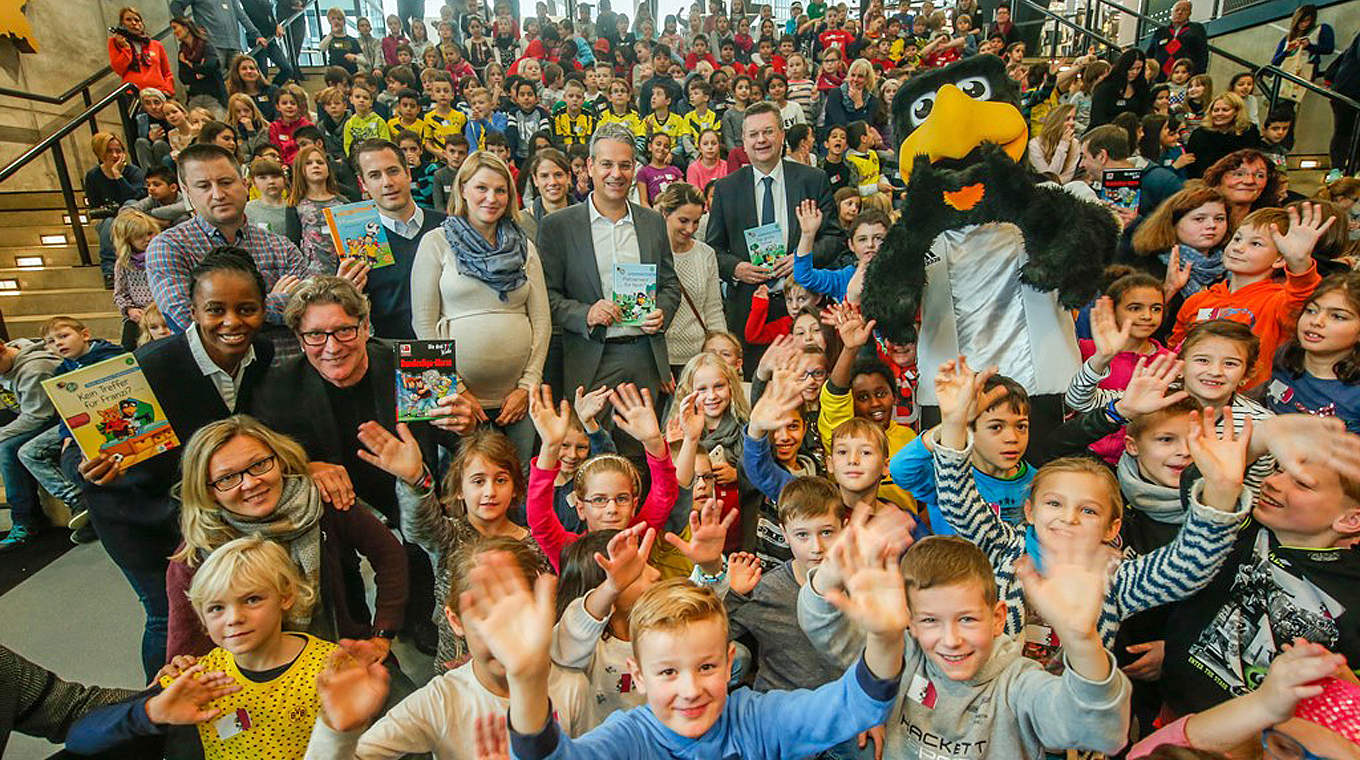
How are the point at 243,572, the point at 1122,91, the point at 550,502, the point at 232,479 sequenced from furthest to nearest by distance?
the point at 1122,91 → the point at 550,502 → the point at 232,479 → the point at 243,572

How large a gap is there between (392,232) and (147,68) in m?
5.67

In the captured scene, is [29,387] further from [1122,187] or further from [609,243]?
[1122,187]

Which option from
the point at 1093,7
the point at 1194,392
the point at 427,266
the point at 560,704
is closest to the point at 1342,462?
the point at 1194,392

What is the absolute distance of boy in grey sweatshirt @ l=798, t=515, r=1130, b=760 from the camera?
1246mm

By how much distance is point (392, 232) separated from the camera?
2949 mm

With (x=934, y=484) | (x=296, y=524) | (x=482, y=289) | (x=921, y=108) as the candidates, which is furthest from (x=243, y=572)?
(x=921, y=108)

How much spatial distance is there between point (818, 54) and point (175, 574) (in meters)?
9.88

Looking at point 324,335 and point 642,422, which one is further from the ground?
point 324,335

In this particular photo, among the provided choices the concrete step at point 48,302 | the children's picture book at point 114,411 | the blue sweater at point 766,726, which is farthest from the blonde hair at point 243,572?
the concrete step at point 48,302

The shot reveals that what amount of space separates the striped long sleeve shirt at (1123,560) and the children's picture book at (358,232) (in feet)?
7.23

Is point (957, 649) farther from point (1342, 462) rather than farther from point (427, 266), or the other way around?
point (427, 266)

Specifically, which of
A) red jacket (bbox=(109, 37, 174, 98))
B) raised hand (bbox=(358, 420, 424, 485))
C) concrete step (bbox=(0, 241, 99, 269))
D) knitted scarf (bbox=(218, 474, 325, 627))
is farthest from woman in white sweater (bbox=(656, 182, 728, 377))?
red jacket (bbox=(109, 37, 174, 98))

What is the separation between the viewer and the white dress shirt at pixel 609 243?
309 cm

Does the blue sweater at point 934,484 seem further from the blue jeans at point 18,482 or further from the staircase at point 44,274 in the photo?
the staircase at point 44,274
